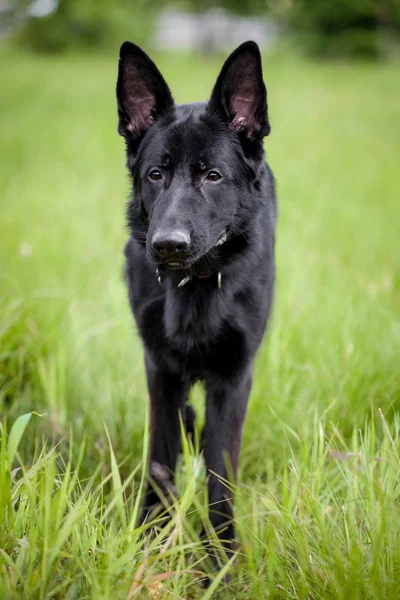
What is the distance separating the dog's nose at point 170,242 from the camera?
6.13ft

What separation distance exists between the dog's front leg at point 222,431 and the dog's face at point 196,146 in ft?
1.72

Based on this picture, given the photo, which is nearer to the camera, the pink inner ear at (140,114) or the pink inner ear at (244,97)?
the pink inner ear at (244,97)

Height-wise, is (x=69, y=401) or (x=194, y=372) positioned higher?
(x=194, y=372)

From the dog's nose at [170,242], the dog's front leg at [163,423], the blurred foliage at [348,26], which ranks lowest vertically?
the dog's front leg at [163,423]

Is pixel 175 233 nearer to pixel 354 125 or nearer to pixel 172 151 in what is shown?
pixel 172 151

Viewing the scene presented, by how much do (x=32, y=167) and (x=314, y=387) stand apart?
6.60 meters

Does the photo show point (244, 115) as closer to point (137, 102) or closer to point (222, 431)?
point (137, 102)

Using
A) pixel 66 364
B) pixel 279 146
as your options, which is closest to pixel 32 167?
pixel 279 146

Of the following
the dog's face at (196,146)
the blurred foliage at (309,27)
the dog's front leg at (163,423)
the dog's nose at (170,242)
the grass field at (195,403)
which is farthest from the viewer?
the blurred foliage at (309,27)

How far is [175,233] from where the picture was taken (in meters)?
1.88

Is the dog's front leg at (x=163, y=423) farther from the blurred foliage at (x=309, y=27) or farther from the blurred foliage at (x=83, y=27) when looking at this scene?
the blurred foliage at (x=309, y=27)

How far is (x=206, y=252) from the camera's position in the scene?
82.5 inches

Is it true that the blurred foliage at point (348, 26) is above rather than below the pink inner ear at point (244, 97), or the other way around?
above

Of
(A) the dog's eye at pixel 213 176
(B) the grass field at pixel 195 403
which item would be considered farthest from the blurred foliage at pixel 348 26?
(A) the dog's eye at pixel 213 176
